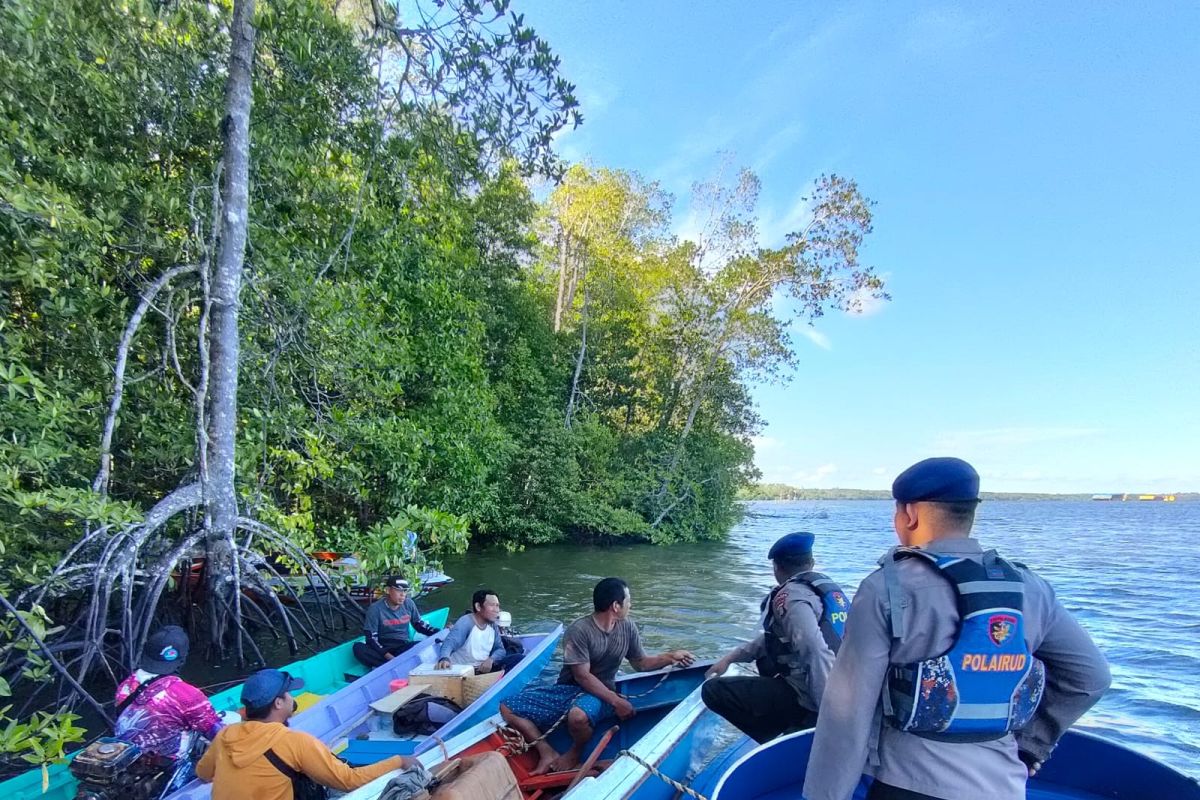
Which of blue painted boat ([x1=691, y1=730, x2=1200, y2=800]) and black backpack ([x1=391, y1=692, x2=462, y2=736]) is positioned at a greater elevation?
blue painted boat ([x1=691, y1=730, x2=1200, y2=800])

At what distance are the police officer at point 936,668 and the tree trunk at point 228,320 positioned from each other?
8429 millimetres

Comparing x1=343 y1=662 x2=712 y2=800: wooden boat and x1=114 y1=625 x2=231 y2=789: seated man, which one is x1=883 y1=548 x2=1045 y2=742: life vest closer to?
x1=343 y1=662 x2=712 y2=800: wooden boat

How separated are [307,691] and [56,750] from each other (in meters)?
3.74

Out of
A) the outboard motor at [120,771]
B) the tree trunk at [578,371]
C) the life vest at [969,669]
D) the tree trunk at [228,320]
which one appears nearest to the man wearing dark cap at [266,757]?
the outboard motor at [120,771]

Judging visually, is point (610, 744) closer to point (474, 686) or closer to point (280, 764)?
point (474, 686)

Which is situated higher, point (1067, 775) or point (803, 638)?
point (803, 638)

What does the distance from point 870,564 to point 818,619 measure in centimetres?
2371

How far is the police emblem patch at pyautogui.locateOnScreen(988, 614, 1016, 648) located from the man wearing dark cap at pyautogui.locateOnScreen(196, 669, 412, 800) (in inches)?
137

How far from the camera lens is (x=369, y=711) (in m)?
6.61

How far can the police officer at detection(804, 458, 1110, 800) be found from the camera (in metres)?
1.87

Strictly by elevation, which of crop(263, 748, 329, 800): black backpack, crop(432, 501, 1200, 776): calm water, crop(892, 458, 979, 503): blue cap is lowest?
crop(432, 501, 1200, 776): calm water

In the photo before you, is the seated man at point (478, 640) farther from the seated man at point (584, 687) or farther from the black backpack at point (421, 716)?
the seated man at point (584, 687)

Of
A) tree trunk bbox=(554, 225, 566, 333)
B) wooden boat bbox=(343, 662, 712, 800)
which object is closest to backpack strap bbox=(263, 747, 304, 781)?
wooden boat bbox=(343, 662, 712, 800)

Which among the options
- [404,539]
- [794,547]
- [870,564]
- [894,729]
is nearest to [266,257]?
[404,539]
